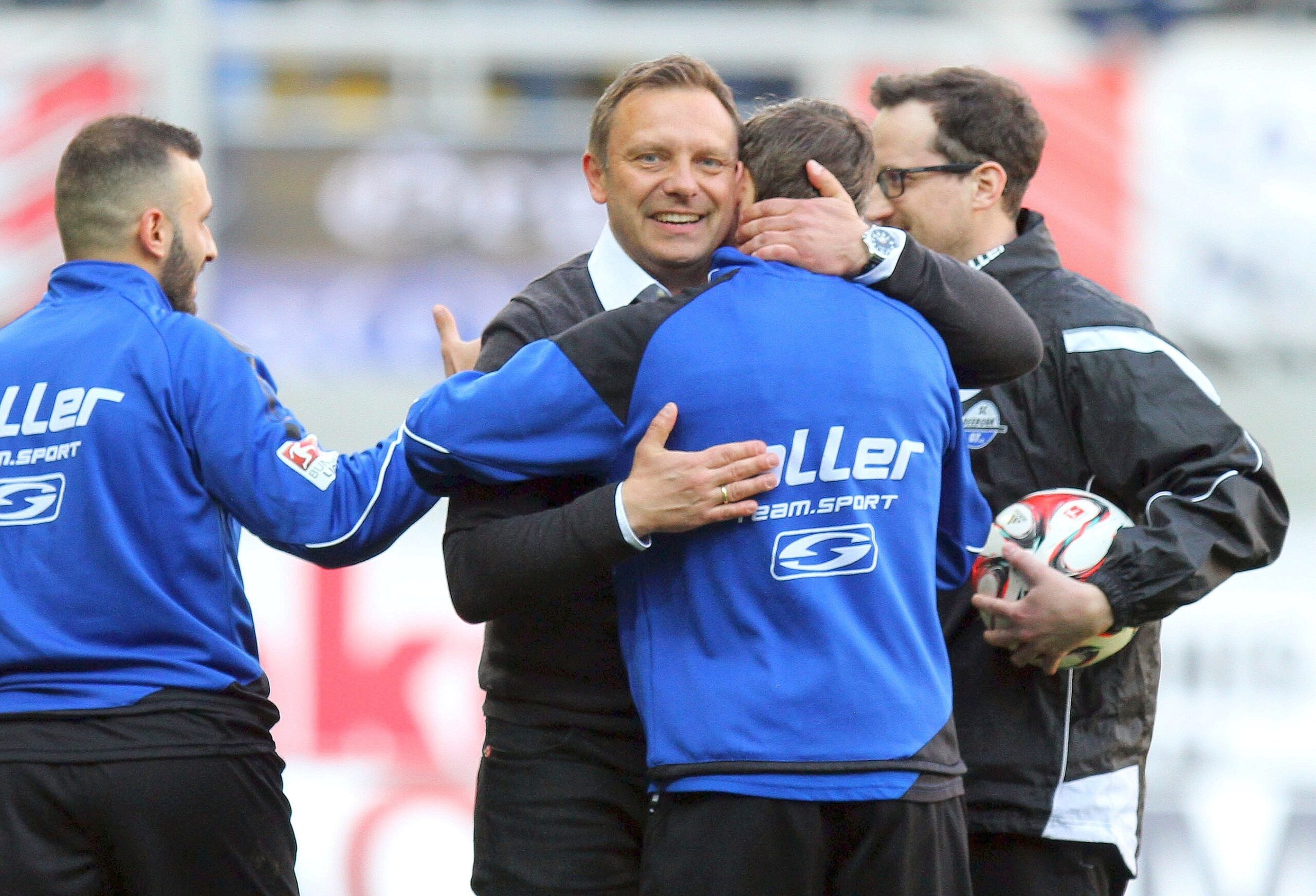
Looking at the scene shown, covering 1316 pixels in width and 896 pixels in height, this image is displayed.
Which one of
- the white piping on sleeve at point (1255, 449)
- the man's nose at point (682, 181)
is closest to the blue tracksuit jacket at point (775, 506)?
the man's nose at point (682, 181)

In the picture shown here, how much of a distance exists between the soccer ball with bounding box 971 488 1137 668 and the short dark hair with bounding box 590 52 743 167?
892mm

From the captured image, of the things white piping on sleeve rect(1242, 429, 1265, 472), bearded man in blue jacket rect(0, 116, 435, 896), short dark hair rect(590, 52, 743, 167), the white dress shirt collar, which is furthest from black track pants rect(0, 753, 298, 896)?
white piping on sleeve rect(1242, 429, 1265, 472)

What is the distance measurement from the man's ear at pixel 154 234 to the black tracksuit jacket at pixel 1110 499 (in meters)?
1.66

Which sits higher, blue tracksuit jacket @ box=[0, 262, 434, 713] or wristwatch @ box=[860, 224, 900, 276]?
wristwatch @ box=[860, 224, 900, 276]

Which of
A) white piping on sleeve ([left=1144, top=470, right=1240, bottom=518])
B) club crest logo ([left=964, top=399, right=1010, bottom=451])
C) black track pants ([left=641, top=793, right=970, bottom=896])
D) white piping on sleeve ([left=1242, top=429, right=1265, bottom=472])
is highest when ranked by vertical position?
club crest logo ([left=964, top=399, right=1010, bottom=451])

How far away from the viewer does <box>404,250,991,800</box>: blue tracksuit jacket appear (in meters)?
2.55

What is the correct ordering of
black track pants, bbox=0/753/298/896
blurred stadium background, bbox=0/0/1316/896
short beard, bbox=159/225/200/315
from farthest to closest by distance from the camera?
blurred stadium background, bbox=0/0/1316/896
short beard, bbox=159/225/200/315
black track pants, bbox=0/753/298/896

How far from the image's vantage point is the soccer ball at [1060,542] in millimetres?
3152

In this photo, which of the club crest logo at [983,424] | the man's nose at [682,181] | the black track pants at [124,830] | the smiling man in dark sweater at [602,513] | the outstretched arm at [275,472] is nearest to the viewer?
the smiling man in dark sweater at [602,513]

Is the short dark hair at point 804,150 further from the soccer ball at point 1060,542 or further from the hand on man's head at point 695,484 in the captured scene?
the soccer ball at point 1060,542

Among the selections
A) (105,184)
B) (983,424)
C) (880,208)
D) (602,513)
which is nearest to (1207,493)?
(983,424)

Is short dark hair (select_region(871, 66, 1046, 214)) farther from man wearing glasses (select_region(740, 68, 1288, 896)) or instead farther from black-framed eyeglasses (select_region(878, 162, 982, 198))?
man wearing glasses (select_region(740, 68, 1288, 896))

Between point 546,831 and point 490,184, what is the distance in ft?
26.6

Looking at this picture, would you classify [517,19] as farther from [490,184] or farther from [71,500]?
[71,500]
